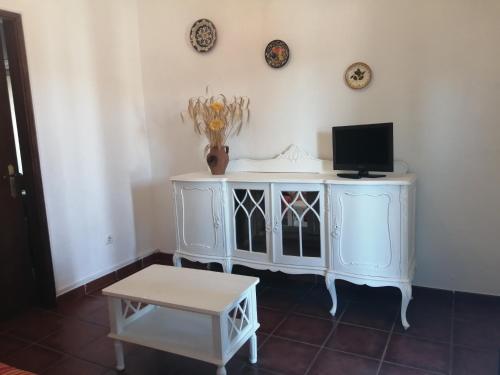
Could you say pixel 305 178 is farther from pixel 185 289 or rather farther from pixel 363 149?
pixel 185 289

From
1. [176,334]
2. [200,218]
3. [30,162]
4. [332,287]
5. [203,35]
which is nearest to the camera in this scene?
[176,334]

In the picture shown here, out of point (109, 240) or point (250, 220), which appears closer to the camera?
point (250, 220)

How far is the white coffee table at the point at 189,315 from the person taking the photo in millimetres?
1747

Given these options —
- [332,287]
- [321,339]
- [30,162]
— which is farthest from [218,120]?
[321,339]

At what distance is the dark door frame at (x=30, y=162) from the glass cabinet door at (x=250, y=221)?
4.26 feet

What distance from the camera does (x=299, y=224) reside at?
2.54 metres

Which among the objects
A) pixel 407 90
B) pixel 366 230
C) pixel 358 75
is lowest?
pixel 366 230

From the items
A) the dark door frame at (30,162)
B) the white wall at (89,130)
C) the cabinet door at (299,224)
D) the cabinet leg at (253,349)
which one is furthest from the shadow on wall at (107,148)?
the cabinet leg at (253,349)

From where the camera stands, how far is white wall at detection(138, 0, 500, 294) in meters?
2.41

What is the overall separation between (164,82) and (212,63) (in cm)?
50

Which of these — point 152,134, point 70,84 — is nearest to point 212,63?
point 152,134

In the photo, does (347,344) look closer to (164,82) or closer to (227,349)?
(227,349)

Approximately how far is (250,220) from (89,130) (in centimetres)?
144

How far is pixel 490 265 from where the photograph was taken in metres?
2.52
